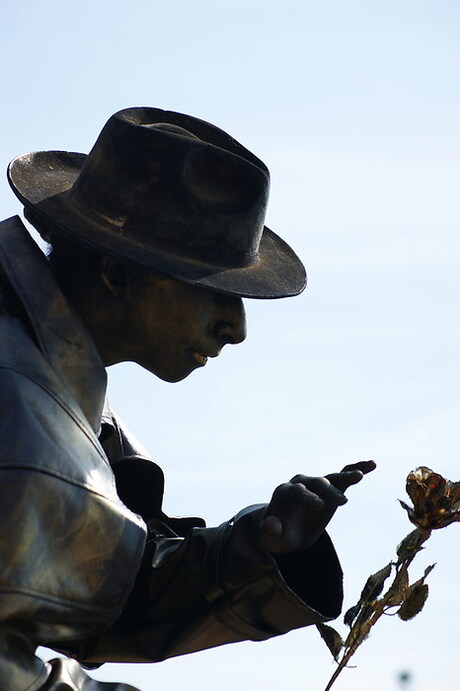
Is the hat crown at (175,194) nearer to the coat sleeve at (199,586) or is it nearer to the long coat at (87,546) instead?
the long coat at (87,546)

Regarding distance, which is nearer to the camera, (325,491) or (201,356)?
(325,491)

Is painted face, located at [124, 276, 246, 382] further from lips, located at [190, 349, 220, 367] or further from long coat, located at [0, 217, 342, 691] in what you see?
long coat, located at [0, 217, 342, 691]

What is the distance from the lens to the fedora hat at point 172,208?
8594 millimetres

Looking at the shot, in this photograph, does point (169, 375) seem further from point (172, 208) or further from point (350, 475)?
point (350, 475)

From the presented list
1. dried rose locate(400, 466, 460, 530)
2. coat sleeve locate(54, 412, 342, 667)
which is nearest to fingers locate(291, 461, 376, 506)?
dried rose locate(400, 466, 460, 530)

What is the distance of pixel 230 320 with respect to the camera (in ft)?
28.8

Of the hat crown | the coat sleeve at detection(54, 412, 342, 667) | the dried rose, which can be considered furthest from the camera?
the hat crown

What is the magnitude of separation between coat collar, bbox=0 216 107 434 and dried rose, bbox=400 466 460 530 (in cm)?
123

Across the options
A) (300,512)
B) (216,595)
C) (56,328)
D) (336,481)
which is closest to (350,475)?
(336,481)

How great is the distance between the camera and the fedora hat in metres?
8.59

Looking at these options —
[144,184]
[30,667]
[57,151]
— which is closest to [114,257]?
[144,184]

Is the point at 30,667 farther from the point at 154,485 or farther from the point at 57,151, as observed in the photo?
the point at 57,151

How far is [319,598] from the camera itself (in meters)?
8.62

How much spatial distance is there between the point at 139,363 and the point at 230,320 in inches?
16.9
